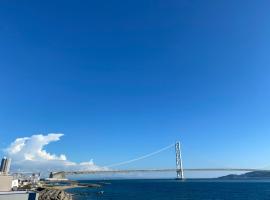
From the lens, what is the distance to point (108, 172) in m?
159

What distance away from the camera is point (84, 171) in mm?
177250

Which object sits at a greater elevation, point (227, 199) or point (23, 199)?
point (23, 199)

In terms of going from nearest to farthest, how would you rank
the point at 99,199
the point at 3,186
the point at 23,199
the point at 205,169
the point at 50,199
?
the point at 23,199, the point at 3,186, the point at 50,199, the point at 99,199, the point at 205,169

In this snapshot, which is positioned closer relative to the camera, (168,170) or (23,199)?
(23,199)

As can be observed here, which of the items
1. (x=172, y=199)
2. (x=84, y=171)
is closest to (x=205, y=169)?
(x=84, y=171)

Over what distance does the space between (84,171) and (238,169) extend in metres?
101

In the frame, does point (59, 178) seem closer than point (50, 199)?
No

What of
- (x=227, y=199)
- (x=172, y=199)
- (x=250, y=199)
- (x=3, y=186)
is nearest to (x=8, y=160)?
(x=3, y=186)

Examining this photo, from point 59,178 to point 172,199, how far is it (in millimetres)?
143606

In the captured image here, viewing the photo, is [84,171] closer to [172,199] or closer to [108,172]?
[108,172]

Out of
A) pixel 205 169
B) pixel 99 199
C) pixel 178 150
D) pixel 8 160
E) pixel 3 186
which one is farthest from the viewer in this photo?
pixel 178 150

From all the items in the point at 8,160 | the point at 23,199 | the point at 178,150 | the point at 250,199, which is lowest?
the point at 250,199

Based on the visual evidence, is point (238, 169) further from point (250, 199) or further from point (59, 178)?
point (59, 178)

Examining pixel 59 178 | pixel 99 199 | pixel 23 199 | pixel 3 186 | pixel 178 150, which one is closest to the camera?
pixel 23 199
